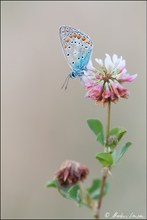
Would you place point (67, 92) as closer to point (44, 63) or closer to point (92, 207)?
point (44, 63)

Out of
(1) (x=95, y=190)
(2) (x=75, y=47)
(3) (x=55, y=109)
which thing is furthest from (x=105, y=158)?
(3) (x=55, y=109)

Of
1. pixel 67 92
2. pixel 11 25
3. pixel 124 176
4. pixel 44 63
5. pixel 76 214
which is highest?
pixel 11 25

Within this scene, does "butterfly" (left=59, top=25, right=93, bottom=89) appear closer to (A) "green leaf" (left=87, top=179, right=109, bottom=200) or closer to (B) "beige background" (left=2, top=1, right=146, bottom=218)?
(A) "green leaf" (left=87, top=179, right=109, bottom=200)

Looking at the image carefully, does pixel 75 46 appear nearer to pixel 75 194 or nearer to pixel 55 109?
pixel 75 194

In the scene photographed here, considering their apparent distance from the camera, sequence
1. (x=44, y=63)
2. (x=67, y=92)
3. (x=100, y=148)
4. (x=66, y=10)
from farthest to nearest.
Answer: (x=66, y=10)
(x=44, y=63)
(x=67, y=92)
(x=100, y=148)

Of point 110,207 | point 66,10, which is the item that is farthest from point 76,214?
point 66,10
